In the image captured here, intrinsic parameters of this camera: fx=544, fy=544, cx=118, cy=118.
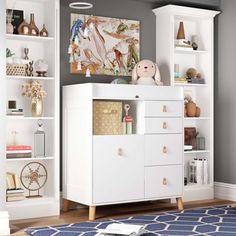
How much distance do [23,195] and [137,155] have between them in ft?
3.78

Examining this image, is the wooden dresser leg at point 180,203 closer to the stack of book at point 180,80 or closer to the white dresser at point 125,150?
the white dresser at point 125,150

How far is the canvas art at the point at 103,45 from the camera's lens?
559cm

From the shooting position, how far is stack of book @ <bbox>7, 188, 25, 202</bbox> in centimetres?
503

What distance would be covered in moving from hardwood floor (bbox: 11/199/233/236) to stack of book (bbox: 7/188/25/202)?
242 mm

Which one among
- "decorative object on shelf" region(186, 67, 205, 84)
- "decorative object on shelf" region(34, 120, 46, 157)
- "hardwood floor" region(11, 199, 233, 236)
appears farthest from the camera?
"decorative object on shelf" region(186, 67, 205, 84)

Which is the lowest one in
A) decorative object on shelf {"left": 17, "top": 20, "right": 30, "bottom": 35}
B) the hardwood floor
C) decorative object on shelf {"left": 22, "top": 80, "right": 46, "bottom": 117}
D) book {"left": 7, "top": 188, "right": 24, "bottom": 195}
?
the hardwood floor

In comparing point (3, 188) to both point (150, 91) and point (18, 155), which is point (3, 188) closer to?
point (18, 155)

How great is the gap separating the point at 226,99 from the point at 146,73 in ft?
3.76

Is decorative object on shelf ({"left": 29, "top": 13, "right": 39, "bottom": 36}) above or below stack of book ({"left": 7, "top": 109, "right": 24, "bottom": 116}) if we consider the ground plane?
above

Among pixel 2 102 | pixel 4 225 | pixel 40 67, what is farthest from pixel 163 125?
pixel 4 225

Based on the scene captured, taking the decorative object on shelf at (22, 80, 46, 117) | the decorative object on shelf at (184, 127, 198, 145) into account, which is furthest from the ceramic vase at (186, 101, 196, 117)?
the decorative object on shelf at (22, 80, 46, 117)

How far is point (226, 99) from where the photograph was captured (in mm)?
6223

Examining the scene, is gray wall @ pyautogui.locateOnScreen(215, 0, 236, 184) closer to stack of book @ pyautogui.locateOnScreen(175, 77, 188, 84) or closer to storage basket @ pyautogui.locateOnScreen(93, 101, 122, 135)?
stack of book @ pyautogui.locateOnScreen(175, 77, 188, 84)

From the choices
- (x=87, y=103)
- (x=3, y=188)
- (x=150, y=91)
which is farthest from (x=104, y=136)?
(x=3, y=188)
